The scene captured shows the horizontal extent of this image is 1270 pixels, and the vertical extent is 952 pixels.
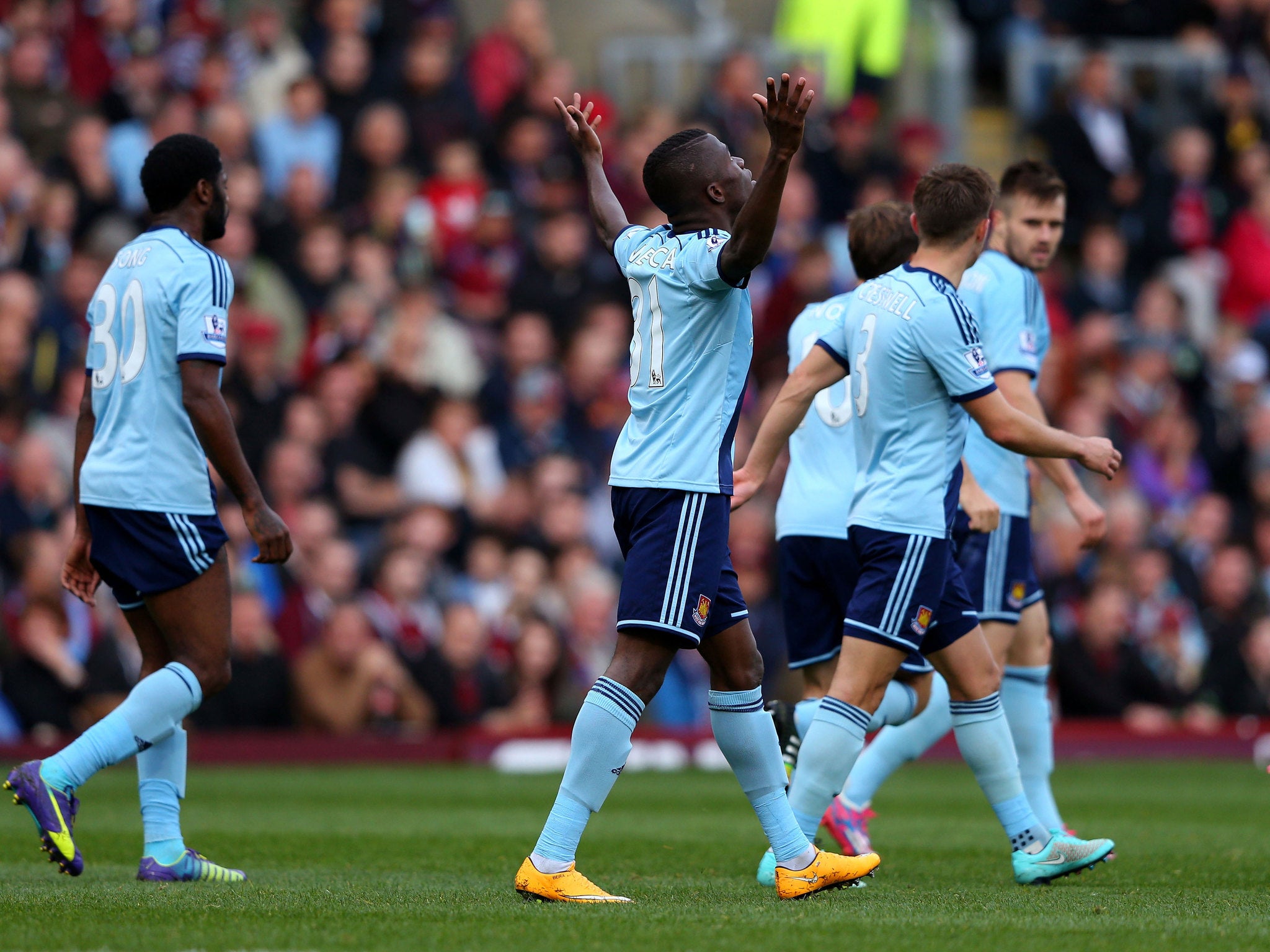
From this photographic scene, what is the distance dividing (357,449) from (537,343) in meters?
1.86

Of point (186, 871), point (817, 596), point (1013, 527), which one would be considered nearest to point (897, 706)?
point (817, 596)

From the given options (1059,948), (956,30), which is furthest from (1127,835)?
(956,30)

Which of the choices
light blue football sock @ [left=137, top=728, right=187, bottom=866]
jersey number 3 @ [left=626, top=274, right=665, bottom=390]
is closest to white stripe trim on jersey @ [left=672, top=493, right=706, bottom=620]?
jersey number 3 @ [left=626, top=274, right=665, bottom=390]

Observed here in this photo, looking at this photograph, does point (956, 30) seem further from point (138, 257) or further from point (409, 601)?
point (138, 257)

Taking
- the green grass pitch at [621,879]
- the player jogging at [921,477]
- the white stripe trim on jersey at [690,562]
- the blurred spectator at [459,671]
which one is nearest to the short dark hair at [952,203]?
the player jogging at [921,477]

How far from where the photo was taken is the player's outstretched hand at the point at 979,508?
7363 millimetres

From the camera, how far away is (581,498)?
48.9 ft

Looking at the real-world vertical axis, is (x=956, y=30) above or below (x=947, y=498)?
above

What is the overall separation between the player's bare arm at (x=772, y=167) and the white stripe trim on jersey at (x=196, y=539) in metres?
2.33

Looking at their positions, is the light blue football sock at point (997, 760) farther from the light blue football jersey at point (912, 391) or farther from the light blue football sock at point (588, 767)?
the light blue football sock at point (588, 767)

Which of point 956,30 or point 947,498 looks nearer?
point 947,498

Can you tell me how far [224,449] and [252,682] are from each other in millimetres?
7111

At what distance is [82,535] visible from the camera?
700 centimetres

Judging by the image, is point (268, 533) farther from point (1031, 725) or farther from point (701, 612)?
point (1031, 725)
